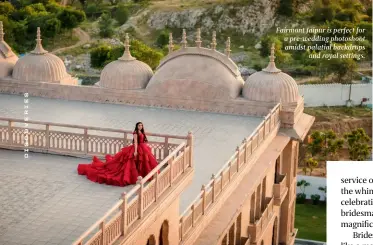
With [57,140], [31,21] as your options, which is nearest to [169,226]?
[57,140]

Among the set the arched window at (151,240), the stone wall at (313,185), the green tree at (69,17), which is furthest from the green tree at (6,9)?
the arched window at (151,240)

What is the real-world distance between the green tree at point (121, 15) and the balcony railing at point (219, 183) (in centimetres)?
5443

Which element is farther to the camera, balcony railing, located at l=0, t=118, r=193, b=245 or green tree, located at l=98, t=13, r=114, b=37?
green tree, located at l=98, t=13, r=114, b=37

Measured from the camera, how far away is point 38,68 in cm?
2777

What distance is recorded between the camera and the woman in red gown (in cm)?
1622

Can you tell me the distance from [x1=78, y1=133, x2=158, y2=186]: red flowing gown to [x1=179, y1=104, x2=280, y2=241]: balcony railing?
1261mm

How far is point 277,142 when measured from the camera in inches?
959

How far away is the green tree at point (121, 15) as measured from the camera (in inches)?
→ 2995

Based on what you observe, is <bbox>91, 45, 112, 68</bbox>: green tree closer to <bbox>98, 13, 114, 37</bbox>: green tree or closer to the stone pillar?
<bbox>98, 13, 114, 37</bbox>: green tree

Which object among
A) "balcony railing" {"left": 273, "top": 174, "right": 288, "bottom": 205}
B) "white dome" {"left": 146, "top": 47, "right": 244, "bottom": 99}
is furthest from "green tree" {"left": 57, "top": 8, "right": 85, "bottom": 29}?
"balcony railing" {"left": 273, "top": 174, "right": 288, "bottom": 205}

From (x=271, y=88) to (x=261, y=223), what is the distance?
17.2 feet

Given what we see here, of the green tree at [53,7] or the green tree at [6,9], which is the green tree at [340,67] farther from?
the green tree at [6,9]

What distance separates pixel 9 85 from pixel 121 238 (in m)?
15.8

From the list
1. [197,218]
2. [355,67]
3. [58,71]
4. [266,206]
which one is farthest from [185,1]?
[197,218]
